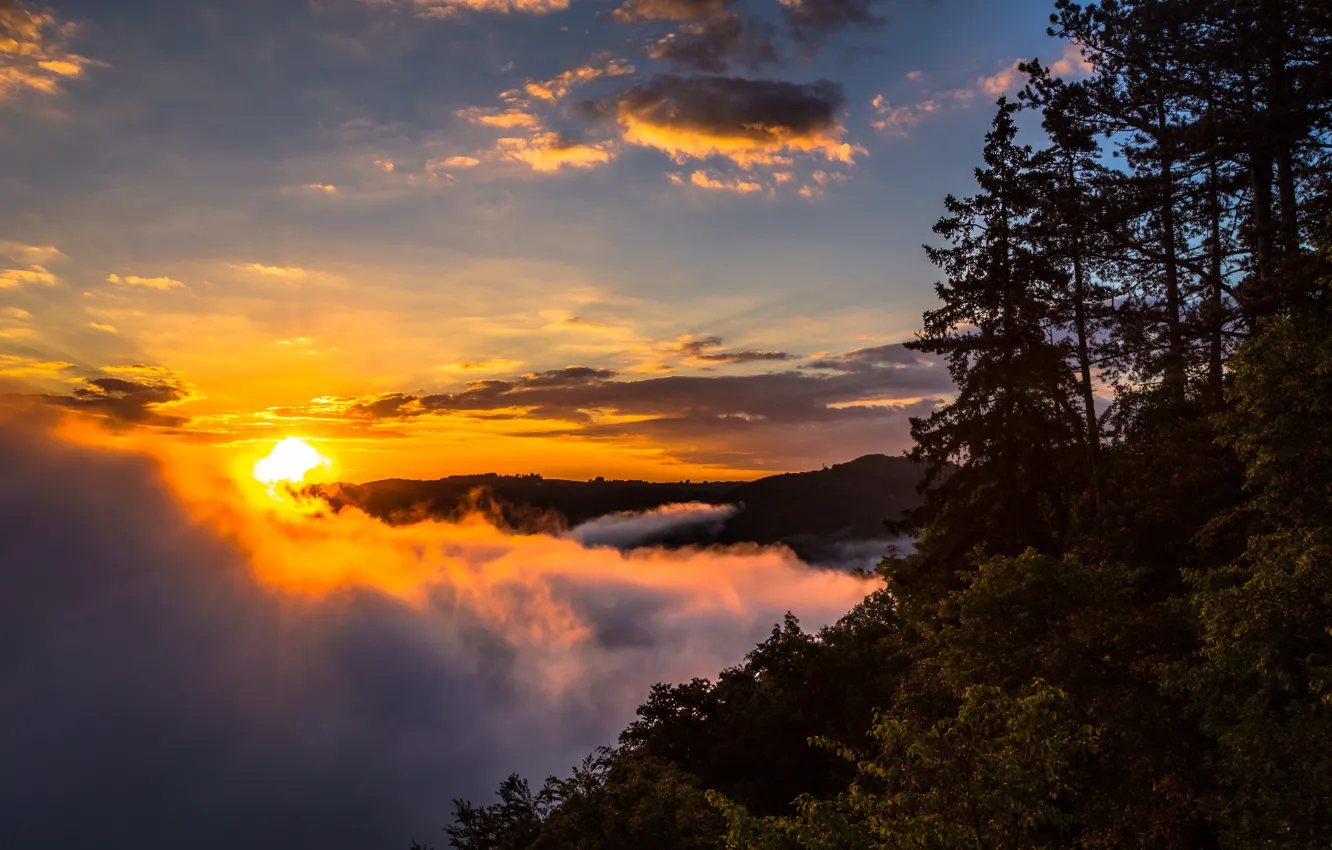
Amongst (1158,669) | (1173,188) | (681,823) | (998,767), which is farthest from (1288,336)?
(681,823)

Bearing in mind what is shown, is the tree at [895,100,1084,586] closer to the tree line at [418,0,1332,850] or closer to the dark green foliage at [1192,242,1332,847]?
the tree line at [418,0,1332,850]

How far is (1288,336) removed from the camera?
52.8 feet

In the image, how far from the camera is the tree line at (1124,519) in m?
14.6

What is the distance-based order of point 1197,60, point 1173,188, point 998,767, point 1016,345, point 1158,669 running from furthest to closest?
point 1016,345 → point 1173,188 → point 1197,60 → point 1158,669 → point 998,767

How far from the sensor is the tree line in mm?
14648

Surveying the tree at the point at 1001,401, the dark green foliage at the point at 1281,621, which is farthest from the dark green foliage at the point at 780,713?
the dark green foliage at the point at 1281,621

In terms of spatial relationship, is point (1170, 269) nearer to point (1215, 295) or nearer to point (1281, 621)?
point (1215, 295)

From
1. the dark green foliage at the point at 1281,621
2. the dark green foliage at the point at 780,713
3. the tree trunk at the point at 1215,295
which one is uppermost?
the tree trunk at the point at 1215,295

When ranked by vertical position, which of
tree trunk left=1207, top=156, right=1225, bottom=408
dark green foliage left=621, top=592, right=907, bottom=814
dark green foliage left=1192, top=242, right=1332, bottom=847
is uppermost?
tree trunk left=1207, top=156, right=1225, bottom=408

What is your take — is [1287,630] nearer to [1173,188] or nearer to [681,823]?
[1173,188]

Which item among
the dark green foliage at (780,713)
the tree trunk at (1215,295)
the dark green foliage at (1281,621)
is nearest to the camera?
the dark green foliage at (1281,621)

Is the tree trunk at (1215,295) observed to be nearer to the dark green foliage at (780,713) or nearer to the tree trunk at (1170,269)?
the tree trunk at (1170,269)

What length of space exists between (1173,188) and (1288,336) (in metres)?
15.8

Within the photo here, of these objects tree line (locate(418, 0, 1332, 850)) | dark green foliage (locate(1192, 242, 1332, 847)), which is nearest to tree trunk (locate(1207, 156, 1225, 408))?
tree line (locate(418, 0, 1332, 850))
